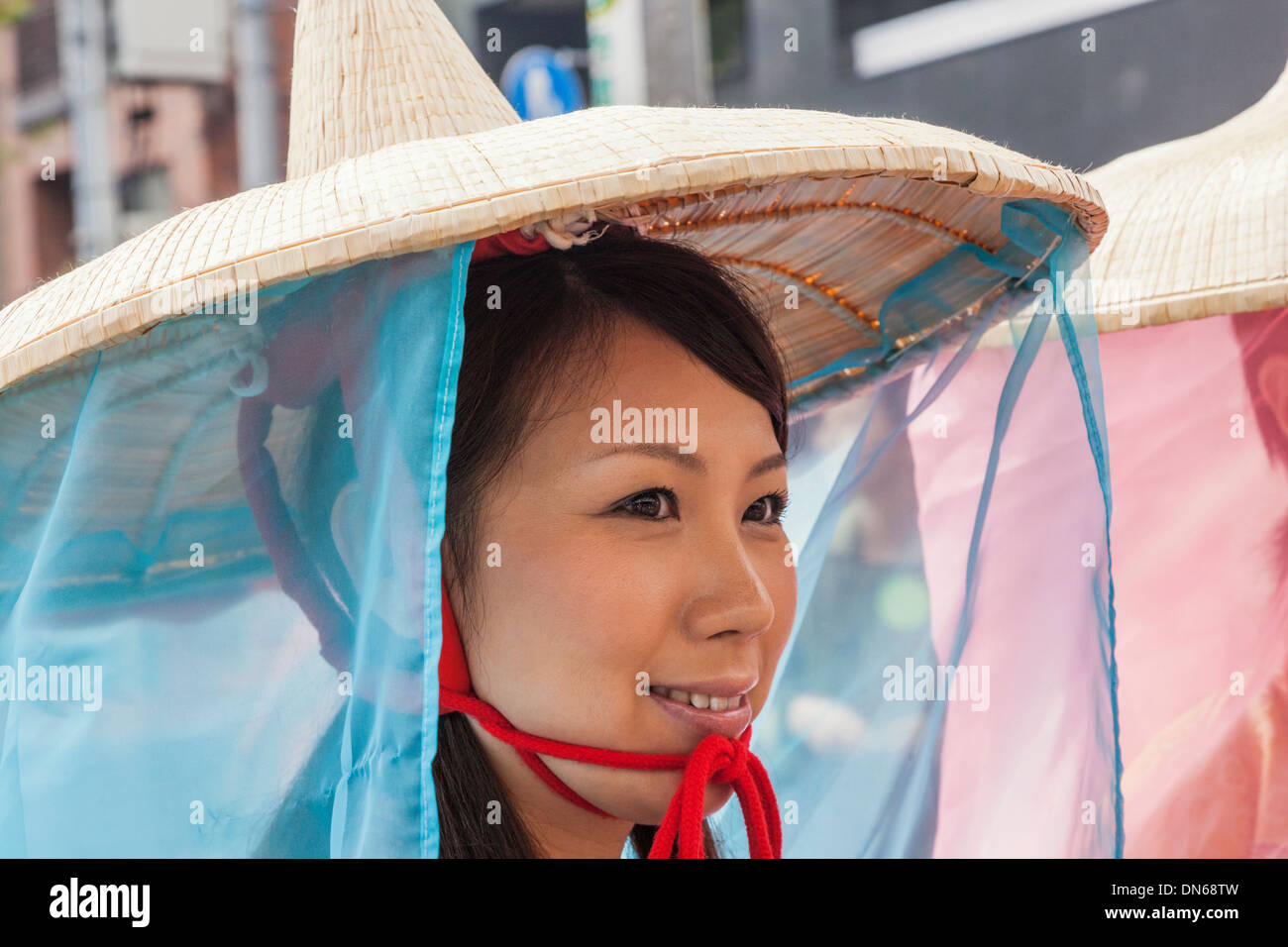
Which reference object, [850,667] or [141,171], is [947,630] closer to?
[850,667]

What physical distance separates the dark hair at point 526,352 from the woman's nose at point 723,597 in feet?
0.80

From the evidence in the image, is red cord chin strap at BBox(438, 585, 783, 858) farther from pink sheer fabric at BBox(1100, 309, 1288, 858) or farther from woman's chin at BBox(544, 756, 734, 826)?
pink sheer fabric at BBox(1100, 309, 1288, 858)

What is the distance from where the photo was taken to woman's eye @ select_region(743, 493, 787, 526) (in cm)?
177

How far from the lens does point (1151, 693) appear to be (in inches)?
89.4

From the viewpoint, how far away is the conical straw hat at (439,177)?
4.17 feet

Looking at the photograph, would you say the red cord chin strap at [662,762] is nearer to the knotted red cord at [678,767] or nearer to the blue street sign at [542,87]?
the knotted red cord at [678,767]

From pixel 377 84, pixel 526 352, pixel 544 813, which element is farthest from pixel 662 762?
pixel 377 84

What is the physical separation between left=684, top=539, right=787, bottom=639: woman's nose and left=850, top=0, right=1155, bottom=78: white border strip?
468cm

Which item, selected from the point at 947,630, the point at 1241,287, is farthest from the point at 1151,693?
the point at 1241,287

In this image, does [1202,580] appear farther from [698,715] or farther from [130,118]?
[130,118]

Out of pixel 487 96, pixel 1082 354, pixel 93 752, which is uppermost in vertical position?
pixel 487 96

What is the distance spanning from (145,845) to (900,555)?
1287mm

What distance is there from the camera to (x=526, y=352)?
1644 millimetres
